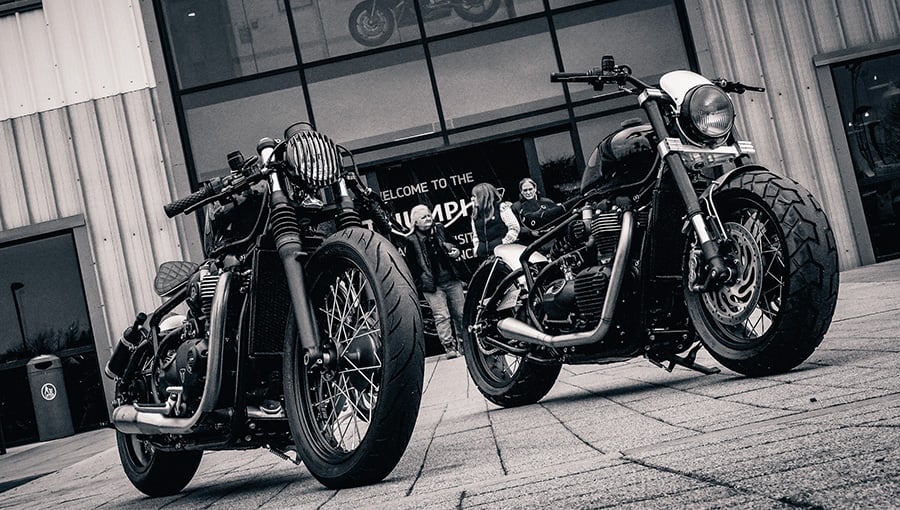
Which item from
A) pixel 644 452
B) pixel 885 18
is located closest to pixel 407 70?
pixel 885 18

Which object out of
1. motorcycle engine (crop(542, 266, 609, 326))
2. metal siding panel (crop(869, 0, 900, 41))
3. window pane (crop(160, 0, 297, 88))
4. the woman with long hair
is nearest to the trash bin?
window pane (crop(160, 0, 297, 88))

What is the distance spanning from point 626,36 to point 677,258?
8.87 m

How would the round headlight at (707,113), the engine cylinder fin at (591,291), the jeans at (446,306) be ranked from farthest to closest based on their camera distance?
the jeans at (446,306) < the engine cylinder fin at (591,291) < the round headlight at (707,113)

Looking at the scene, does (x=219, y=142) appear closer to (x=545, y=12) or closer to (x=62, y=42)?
(x=62, y=42)

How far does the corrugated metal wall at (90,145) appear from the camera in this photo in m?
11.7

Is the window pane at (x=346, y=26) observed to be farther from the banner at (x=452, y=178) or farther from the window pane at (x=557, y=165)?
the window pane at (x=557, y=165)

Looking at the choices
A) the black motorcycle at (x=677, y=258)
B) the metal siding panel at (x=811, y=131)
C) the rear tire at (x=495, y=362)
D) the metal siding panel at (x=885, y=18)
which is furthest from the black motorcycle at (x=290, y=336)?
the metal siding panel at (x=885, y=18)

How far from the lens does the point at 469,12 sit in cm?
1230

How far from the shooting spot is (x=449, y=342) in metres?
10.5

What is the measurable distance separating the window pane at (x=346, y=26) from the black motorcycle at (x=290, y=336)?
8600mm

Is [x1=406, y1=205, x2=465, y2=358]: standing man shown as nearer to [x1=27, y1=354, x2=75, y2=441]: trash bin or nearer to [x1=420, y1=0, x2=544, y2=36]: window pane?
[x1=420, y1=0, x2=544, y2=36]: window pane

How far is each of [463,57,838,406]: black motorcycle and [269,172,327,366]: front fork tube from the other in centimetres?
156

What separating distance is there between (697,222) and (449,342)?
696 cm

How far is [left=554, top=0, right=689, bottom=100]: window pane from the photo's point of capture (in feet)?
40.0
